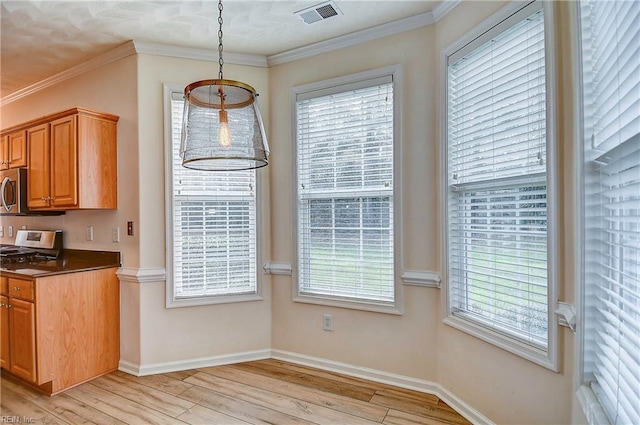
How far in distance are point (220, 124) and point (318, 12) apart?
1.35 m

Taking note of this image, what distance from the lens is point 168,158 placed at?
292 cm

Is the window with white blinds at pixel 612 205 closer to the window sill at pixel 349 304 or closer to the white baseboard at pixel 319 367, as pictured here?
the white baseboard at pixel 319 367

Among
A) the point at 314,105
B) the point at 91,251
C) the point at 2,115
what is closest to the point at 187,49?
the point at 314,105

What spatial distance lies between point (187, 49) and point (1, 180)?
2207mm

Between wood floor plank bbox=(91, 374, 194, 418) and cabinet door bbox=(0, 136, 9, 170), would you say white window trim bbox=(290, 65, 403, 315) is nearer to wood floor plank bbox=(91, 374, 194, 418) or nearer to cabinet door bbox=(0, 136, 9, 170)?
wood floor plank bbox=(91, 374, 194, 418)

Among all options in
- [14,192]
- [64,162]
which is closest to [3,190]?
[14,192]

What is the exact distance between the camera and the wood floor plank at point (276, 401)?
7.41ft

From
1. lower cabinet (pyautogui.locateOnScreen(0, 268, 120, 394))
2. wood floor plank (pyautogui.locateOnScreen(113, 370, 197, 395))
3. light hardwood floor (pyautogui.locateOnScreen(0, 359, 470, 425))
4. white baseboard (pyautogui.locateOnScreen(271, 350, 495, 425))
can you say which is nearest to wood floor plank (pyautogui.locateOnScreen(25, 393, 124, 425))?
light hardwood floor (pyautogui.locateOnScreen(0, 359, 470, 425))

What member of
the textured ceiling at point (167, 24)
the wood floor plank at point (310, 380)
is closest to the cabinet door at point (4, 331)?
the wood floor plank at point (310, 380)

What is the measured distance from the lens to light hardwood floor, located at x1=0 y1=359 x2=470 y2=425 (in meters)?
2.25

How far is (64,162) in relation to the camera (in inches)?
114

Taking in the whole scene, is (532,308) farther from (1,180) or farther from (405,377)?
(1,180)

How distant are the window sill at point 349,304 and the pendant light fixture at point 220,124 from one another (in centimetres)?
154

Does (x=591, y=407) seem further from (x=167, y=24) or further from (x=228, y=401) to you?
(x=167, y=24)
